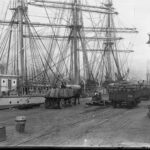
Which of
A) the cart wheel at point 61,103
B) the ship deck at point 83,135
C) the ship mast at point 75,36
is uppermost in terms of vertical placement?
the ship mast at point 75,36

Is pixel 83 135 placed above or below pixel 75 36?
below

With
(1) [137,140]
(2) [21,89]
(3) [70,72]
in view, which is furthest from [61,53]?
(1) [137,140]

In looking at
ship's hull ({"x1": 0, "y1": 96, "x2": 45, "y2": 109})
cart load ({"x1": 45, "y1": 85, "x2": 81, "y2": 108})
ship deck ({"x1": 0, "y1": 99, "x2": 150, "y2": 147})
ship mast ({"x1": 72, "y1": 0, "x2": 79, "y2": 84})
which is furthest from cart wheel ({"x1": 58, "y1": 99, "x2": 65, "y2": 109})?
ship mast ({"x1": 72, "y1": 0, "x2": 79, "y2": 84})

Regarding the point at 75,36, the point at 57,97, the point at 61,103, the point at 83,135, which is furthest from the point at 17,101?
the point at 75,36

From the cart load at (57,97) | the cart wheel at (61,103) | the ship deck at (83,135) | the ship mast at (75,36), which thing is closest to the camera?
the ship deck at (83,135)

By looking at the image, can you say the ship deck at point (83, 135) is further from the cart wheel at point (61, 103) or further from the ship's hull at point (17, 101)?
the cart wheel at point (61, 103)

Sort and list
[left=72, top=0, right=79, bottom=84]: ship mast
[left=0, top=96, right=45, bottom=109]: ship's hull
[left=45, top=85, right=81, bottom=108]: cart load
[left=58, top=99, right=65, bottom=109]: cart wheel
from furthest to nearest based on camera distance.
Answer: [left=72, top=0, right=79, bottom=84]: ship mast → [left=58, top=99, right=65, bottom=109]: cart wheel → [left=45, top=85, right=81, bottom=108]: cart load → [left=0, top=96, right=45, bottom=109]: ship's hull

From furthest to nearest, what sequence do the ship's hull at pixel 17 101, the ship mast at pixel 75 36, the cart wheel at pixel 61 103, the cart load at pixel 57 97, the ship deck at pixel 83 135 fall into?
the ship mast at pixel 75 36, the cart wheel at pixel 61 103, the cart load at pixel 57 97, the ship's hull at pixel 17 101, the ship deck at pixel 83 135

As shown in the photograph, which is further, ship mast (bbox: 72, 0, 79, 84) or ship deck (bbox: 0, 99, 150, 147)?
ship mast (bbox: 72, 0, 79, 84)

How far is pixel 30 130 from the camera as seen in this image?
15.5 m

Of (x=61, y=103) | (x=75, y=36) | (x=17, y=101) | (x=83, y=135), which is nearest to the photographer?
(x=83, y=135)

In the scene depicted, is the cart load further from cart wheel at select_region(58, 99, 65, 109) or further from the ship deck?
the ship deck

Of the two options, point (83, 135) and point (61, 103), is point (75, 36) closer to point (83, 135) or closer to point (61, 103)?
point (61, 103)

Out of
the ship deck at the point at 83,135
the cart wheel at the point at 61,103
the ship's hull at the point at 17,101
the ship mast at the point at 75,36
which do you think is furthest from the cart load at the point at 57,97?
the ship mast at the point at 75,36
